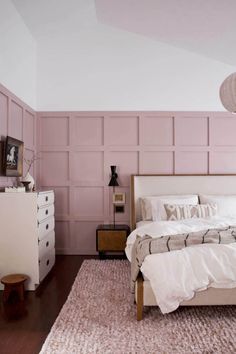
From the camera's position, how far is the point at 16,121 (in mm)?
3545

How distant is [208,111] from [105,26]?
205cm

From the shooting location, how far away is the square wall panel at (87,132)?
432 centimetres

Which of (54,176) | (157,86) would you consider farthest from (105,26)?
(54,176)

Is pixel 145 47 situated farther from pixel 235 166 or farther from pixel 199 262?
pixel 199 262

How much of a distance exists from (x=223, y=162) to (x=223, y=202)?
2.44ft

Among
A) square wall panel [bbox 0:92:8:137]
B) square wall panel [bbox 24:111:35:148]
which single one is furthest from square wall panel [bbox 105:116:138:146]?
square wall panel [bbox 0:92:8:137]

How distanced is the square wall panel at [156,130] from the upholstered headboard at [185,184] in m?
0.55

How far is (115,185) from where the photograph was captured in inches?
163

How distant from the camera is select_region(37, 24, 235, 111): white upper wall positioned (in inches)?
170

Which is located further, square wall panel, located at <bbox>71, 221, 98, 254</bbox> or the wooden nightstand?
square wall panel, located at <bbox>71, 221, 98, 254</bbox>

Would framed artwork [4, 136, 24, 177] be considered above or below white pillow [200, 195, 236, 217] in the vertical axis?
above

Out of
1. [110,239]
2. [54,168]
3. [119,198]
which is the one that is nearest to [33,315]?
[110,239]

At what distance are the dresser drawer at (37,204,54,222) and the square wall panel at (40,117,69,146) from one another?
1.17 m

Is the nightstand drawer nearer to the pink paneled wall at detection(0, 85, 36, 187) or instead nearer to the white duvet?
the pink paneled wall at detection(0, 85, 36, 187)
